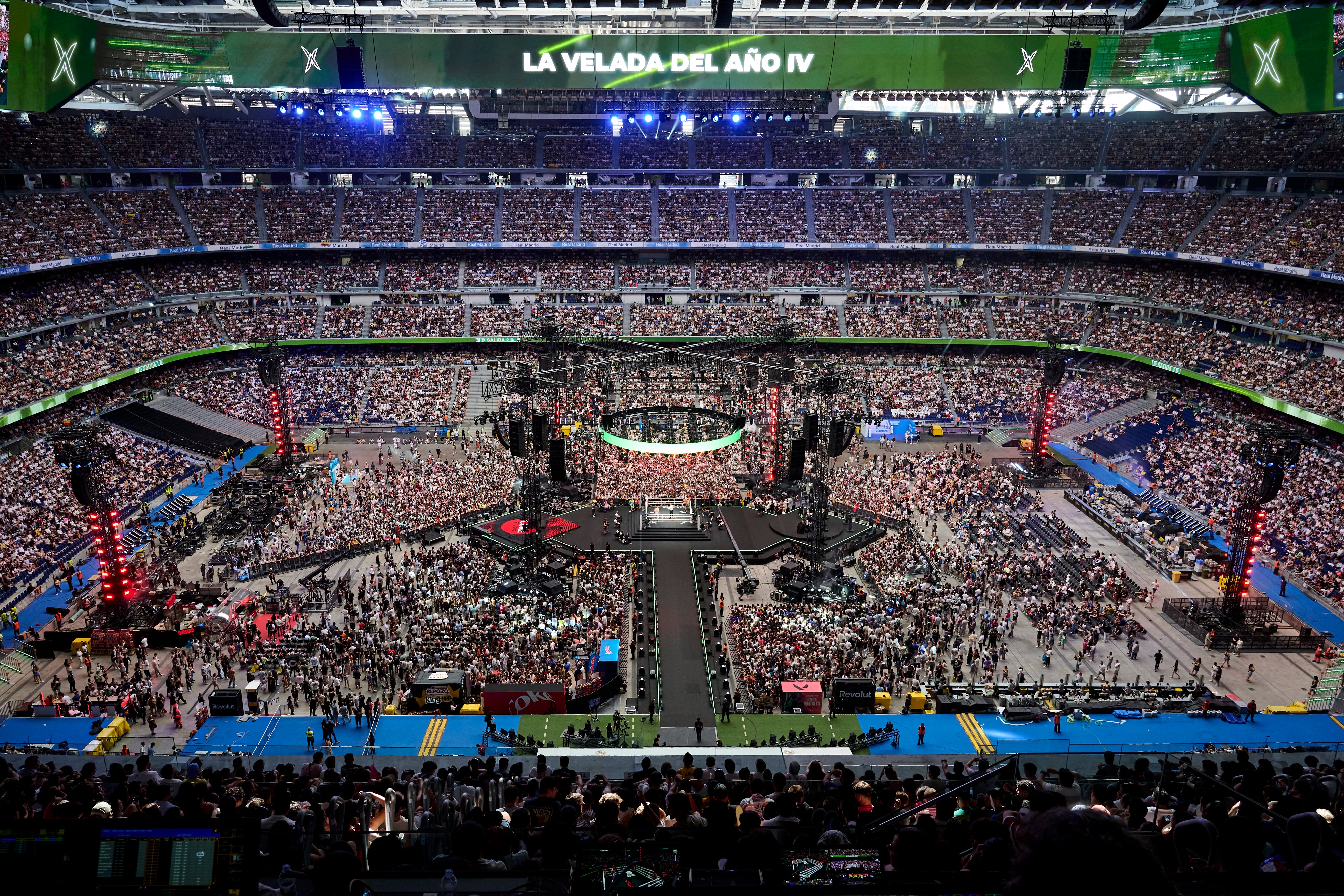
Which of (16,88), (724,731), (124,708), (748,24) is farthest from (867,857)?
(16,88)

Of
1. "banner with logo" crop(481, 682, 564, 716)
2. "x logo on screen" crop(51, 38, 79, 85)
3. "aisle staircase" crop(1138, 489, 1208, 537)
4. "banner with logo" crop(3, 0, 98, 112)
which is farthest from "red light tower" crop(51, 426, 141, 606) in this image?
"aisle staircase" crop(1138, 489, 1208, 537)

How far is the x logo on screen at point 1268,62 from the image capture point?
130ft

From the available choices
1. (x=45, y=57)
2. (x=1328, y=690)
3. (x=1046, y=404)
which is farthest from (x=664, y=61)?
(x=1328, y=690)

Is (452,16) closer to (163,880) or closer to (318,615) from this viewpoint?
(318,615)

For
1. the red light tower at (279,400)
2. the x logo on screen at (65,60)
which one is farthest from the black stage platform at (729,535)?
the x logo on screen at (65,60)

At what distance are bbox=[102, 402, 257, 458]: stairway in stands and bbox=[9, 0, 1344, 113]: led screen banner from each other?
634 inches

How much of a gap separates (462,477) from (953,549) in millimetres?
24613

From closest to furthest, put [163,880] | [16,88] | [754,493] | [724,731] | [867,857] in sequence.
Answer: [163,880], [867,857], [724,731], [16,88], [754,493]

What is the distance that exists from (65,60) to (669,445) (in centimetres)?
3455

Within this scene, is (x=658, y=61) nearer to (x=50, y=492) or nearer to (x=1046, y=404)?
Answer: (x=1046, y=404)

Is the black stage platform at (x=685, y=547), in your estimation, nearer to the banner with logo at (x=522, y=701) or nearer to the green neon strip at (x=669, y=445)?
the green neon strip at (x=669, y=445)

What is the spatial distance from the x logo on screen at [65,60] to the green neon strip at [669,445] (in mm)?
31449

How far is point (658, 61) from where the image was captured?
43.2 m

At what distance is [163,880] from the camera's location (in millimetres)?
5426
